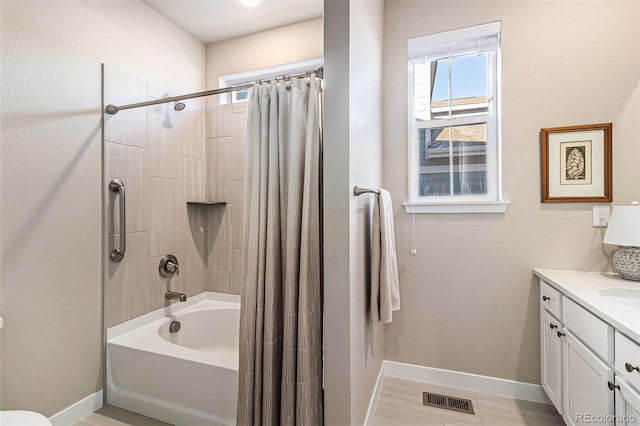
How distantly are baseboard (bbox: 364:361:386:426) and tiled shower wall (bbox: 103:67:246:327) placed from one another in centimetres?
129

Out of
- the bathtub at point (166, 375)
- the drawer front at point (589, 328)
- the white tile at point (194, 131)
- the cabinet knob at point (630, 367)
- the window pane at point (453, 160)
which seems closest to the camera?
the cabinet knob at point (630, 367)

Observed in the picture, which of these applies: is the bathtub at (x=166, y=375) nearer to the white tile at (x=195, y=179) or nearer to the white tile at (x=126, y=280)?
the white tile at (x=126, y=280)

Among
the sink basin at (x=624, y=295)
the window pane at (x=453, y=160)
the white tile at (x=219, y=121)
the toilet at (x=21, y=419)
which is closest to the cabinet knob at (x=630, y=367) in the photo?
the sink basin at (x=624, y=295)

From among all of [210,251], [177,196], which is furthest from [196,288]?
[177,196]

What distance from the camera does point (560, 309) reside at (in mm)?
1666

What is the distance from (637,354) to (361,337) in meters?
1.05

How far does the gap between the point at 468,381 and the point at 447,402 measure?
0.26 metres

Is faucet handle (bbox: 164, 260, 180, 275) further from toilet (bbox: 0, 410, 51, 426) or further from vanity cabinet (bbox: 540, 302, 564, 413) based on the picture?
vanity cabinet (bbox: 540, 302, 564, 413)

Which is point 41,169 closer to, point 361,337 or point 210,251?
point 210,251

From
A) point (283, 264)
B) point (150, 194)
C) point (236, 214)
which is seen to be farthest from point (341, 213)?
point (150, 194)

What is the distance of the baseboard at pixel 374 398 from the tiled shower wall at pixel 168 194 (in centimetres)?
129

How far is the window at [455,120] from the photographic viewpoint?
2.14 m

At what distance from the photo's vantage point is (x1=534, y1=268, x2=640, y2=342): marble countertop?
1.14m

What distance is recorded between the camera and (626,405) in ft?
3.71
